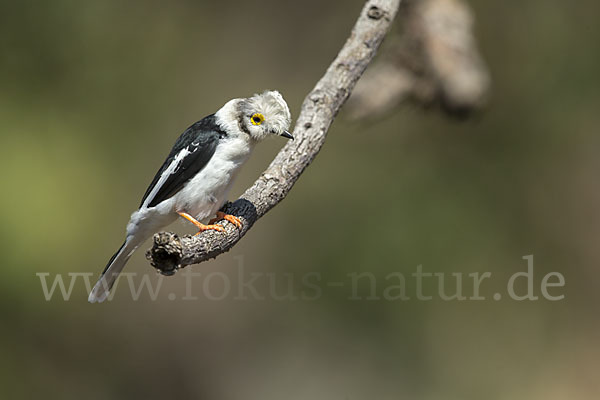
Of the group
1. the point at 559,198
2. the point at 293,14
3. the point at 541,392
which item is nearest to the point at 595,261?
the point at 559,198

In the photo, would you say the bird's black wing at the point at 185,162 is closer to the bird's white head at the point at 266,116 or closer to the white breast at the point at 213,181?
the white breast at the point at 213,181

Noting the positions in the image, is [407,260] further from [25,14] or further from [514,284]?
[25,14]

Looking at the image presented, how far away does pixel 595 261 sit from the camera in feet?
23.2

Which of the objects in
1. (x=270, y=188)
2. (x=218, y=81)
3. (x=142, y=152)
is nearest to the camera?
(x=270, y=188)

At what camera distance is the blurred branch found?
4.64 m

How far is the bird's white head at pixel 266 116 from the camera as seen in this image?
329 centimetres

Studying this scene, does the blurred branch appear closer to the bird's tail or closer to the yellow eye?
the yellow eye

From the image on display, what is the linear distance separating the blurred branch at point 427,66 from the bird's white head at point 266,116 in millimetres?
1579

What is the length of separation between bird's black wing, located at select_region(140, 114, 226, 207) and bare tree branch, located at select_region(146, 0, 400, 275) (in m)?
0.28

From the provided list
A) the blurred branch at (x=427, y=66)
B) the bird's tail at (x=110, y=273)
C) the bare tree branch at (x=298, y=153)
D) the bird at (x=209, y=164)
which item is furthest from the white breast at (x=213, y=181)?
the blurred branch at (x=427, y=66)

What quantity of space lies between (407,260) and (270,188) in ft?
12.1

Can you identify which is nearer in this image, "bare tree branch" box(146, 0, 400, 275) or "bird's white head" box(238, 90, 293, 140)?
"bare tree branch" box(146, 0, 400, 275)

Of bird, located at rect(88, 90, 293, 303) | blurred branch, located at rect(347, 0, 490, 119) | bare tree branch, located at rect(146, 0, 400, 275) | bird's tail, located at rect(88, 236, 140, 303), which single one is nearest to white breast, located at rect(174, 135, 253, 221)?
bird, located at rect(88, 90, 293, 303)

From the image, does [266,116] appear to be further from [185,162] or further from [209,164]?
[185,162]
